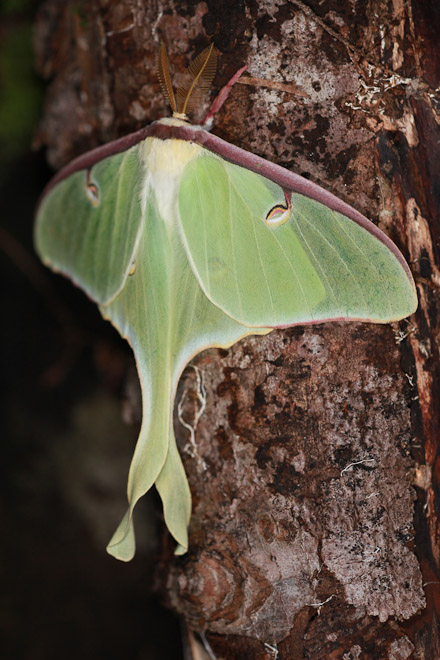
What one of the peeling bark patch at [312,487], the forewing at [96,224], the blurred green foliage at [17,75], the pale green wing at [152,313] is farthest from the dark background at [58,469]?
the peeling bark patch at [312,487]

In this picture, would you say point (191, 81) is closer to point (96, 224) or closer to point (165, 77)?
point (165, 77)

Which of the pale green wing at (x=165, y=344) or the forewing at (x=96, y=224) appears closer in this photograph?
the pale green wing at (x=165, y=344)

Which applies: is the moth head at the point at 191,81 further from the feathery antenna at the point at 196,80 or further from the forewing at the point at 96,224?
the forewing at the point at 96,224

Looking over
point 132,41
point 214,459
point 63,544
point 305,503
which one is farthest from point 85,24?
point 63,544

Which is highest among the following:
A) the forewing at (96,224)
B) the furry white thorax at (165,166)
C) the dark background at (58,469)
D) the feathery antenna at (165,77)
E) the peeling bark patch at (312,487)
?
the feathery antenna at (165,77)

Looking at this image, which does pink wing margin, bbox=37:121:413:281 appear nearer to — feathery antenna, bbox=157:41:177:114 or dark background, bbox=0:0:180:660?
feathery antenna, bbox=157:41:177:114

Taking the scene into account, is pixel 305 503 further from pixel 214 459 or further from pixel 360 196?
pixel 360 196

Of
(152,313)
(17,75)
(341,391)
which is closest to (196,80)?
(152,313)
